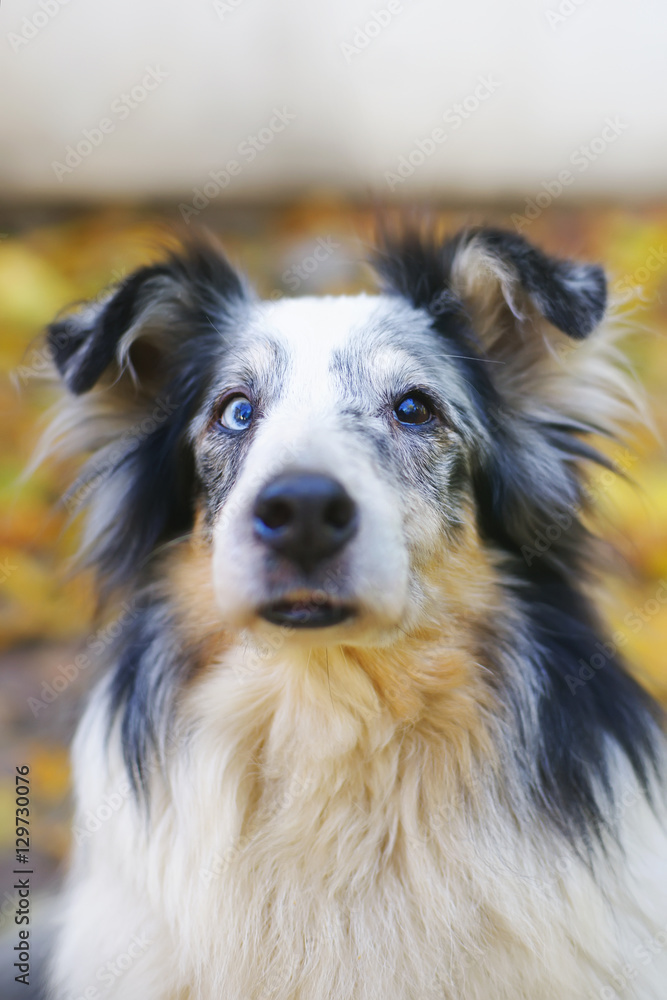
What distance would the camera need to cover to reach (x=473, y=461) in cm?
199

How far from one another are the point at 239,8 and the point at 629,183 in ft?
7.04

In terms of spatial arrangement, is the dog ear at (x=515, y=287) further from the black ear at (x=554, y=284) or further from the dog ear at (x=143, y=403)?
the dog ear at (x=143, y=403)

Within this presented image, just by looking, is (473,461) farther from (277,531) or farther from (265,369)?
(277,531)

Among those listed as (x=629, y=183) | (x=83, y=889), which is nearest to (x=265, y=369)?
(x=83, y=889)

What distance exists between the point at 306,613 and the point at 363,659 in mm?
339

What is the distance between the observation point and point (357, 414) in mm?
1818
